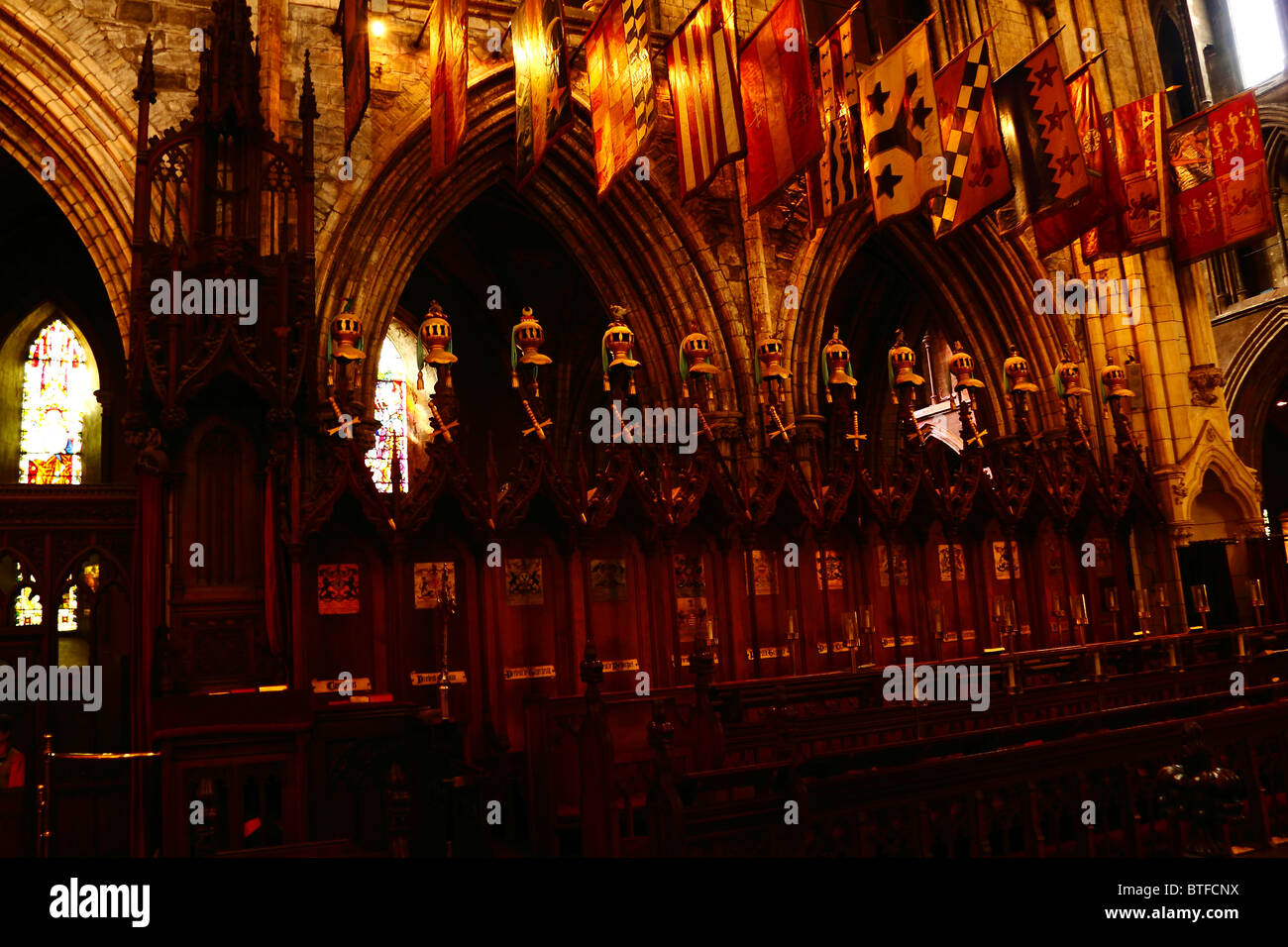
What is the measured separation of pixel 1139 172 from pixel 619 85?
7903 mm

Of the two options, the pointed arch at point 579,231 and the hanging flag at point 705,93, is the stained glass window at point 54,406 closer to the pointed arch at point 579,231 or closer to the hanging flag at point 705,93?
the pointed arch at point 579,231

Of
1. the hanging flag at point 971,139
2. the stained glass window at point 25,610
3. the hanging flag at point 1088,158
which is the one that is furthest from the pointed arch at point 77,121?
the hanging flag at point 1088,158

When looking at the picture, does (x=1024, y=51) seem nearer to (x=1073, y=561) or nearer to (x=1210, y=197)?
(x=1210, y=197)

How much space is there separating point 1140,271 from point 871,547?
7317 mm

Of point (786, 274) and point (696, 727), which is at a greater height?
point (786, 274)

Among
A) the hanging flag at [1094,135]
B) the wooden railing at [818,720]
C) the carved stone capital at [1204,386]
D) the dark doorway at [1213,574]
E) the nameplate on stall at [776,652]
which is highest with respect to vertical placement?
the hanging flag at [1094,135]

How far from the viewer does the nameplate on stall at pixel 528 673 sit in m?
8.66

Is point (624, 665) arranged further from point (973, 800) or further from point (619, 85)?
point (619, 85)

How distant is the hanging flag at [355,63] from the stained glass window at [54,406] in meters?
6.04

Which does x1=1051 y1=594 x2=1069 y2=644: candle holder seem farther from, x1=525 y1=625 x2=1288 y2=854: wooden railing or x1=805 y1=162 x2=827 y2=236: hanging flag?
Result: x1=805 y1=162 x2=827 y2=236: hanging flag
